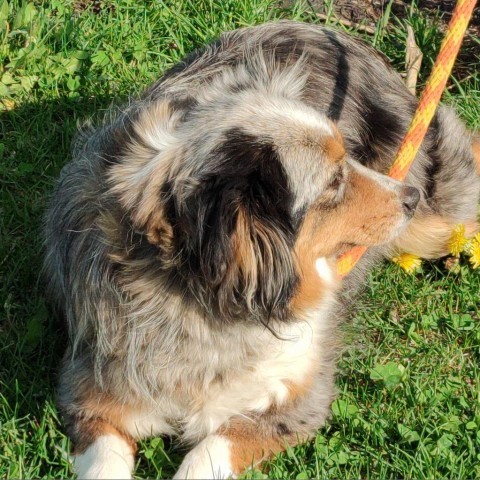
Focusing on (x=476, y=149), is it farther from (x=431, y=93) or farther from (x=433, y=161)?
(x=431, y=93)

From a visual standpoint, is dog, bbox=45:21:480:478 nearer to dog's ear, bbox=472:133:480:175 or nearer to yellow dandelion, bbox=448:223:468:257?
yellow dandelion, bbox=448:223:468:257

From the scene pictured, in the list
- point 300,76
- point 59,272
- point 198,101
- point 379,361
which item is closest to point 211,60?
point 300,76

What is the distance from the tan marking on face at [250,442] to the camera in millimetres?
3270

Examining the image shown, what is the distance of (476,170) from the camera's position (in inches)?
183

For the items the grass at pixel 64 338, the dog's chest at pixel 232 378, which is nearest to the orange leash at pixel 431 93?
the dog's chest at pixel 232 378

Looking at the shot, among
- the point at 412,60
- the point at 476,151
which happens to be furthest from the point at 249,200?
the point at 412,60

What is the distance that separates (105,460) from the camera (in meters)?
3.15

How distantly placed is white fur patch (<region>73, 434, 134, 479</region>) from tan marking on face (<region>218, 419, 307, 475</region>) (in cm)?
36

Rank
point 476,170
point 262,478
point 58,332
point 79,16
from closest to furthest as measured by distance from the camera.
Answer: point 262,478, point 58,332, point 476,170, point 79,16

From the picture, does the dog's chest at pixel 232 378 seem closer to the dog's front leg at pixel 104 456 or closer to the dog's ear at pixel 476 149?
the dog's front leg at pixel 104 456

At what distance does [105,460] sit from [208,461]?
36 cm

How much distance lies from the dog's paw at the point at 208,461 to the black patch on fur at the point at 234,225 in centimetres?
61

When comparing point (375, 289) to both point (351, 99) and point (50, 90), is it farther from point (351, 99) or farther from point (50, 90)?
point (50, 90)

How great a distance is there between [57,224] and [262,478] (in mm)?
1242
